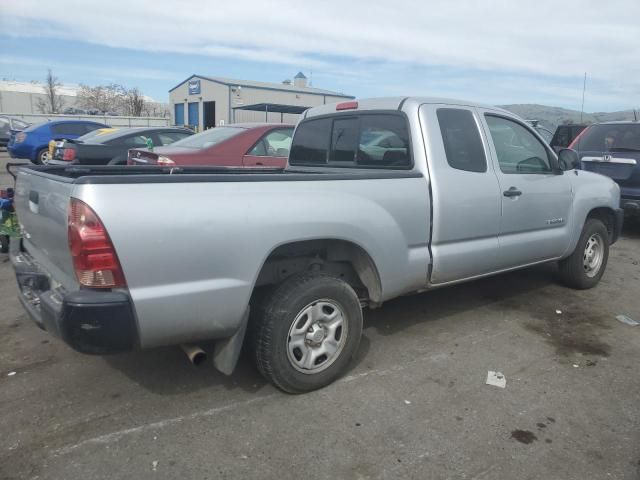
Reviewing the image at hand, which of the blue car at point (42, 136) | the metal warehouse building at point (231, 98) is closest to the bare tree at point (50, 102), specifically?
the metal warehouse building at point (231, 98)

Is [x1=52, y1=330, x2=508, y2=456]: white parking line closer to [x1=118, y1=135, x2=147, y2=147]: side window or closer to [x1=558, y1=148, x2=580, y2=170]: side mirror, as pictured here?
[x1=558, y1=148, x2=580, y2=170]: side mirror

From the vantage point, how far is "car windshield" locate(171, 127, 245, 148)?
7316 mm

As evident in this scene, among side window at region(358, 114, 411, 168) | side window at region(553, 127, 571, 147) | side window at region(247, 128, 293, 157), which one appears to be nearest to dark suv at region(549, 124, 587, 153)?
side window at region(553, 127, 571, 147)

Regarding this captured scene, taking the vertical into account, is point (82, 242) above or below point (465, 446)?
above

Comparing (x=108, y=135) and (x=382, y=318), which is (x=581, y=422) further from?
(x=108, y=135)

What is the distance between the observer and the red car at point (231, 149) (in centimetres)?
685

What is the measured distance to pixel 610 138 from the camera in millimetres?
8375

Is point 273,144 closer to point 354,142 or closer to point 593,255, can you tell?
point 354,142

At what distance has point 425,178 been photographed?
12.2 ft

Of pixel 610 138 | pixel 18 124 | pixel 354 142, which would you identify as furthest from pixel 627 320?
pixel 18 124

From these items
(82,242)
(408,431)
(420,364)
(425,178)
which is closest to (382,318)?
(420,364)

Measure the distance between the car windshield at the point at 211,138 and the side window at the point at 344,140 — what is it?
3108 millimetres

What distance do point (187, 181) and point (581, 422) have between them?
2.61 meters

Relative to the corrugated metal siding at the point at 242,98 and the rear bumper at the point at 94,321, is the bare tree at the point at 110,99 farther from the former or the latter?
the rear bumper at the point at 94,321
